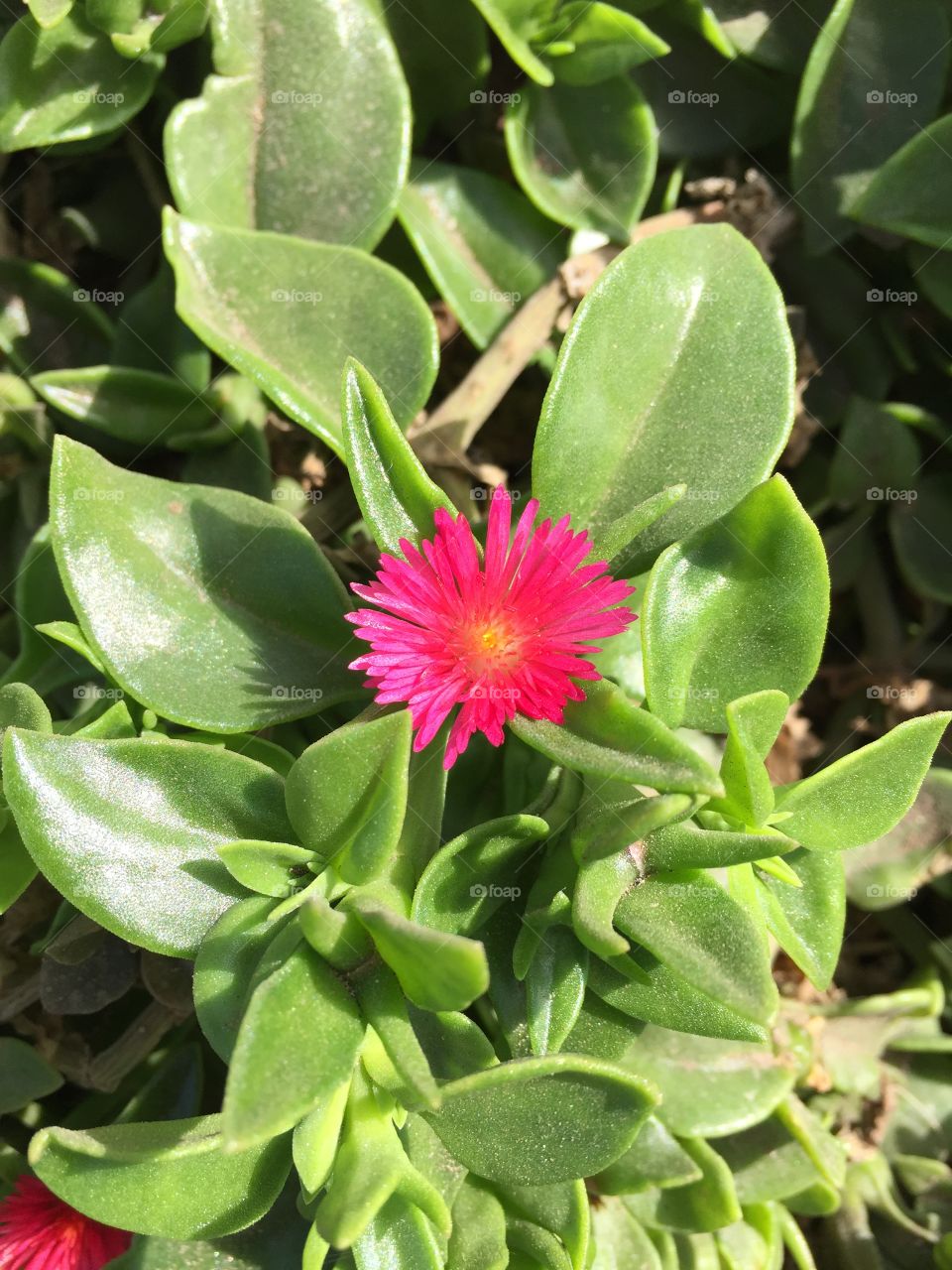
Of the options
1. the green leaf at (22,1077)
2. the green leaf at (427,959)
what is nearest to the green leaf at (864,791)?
the green leaf at (427,959)

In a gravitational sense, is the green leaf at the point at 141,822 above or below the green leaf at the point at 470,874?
above

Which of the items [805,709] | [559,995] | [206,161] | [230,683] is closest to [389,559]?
[230,683]

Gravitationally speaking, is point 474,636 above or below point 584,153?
below

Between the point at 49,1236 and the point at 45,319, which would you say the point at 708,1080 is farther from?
the point at 45,319

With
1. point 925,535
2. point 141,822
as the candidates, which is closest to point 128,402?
point 141,822

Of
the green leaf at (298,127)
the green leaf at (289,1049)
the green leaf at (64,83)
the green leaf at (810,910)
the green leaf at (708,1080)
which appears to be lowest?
the green leaf at (708,1080)

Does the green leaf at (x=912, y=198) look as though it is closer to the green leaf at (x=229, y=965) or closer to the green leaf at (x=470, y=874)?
the green leaf at (x=470, y=874)
